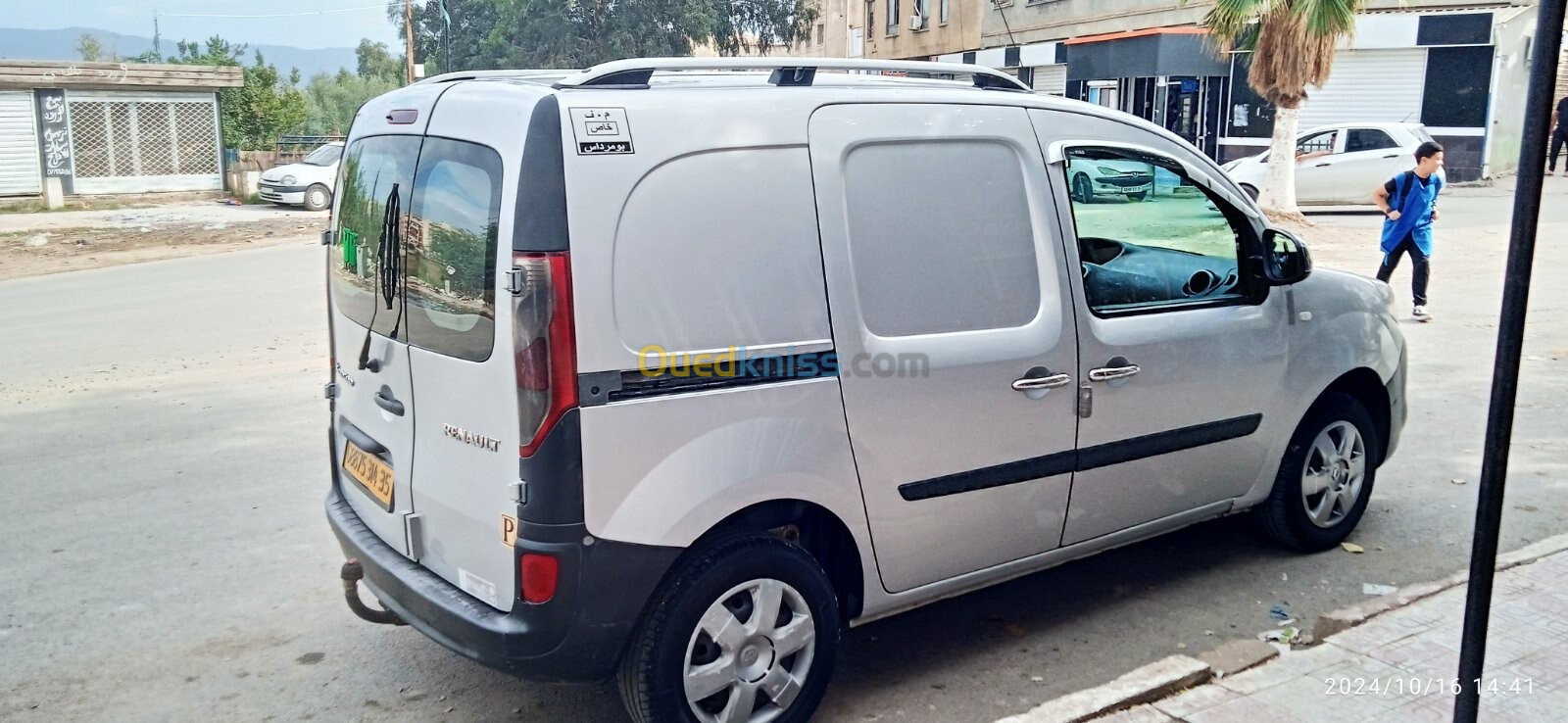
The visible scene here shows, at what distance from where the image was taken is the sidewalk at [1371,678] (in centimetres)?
358

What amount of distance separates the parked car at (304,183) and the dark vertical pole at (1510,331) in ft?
89.7

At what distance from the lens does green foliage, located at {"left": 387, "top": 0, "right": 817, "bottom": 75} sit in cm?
4553

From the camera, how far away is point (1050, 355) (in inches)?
155

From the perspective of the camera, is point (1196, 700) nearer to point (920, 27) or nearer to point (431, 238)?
point (431, 238)

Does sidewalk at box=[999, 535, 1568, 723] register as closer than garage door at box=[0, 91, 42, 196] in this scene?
Yes

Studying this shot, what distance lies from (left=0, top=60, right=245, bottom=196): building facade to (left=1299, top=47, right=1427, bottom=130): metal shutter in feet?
86.2

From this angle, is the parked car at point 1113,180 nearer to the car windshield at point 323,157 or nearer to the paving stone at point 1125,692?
the paving stone at point 1125,692

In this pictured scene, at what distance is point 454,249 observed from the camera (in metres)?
3.30

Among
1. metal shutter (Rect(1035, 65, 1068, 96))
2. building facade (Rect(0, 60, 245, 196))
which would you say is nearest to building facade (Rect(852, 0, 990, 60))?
metal shutter (Rect(1035, 65, 1068, 96))

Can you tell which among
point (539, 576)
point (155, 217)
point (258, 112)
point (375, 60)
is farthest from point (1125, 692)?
point (375, 60)

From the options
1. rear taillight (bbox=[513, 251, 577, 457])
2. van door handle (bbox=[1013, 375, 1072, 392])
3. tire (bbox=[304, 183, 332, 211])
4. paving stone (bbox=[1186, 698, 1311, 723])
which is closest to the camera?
rear taillight (bbox=[513, 251, 577, 457])

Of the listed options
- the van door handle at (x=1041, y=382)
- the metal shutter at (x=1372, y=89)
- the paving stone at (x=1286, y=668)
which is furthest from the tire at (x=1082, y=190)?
the metal shutter at (x=1372, y=89)

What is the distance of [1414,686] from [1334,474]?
1.45 meters

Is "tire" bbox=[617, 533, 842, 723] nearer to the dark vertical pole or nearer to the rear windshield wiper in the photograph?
the rear windshield wiper
